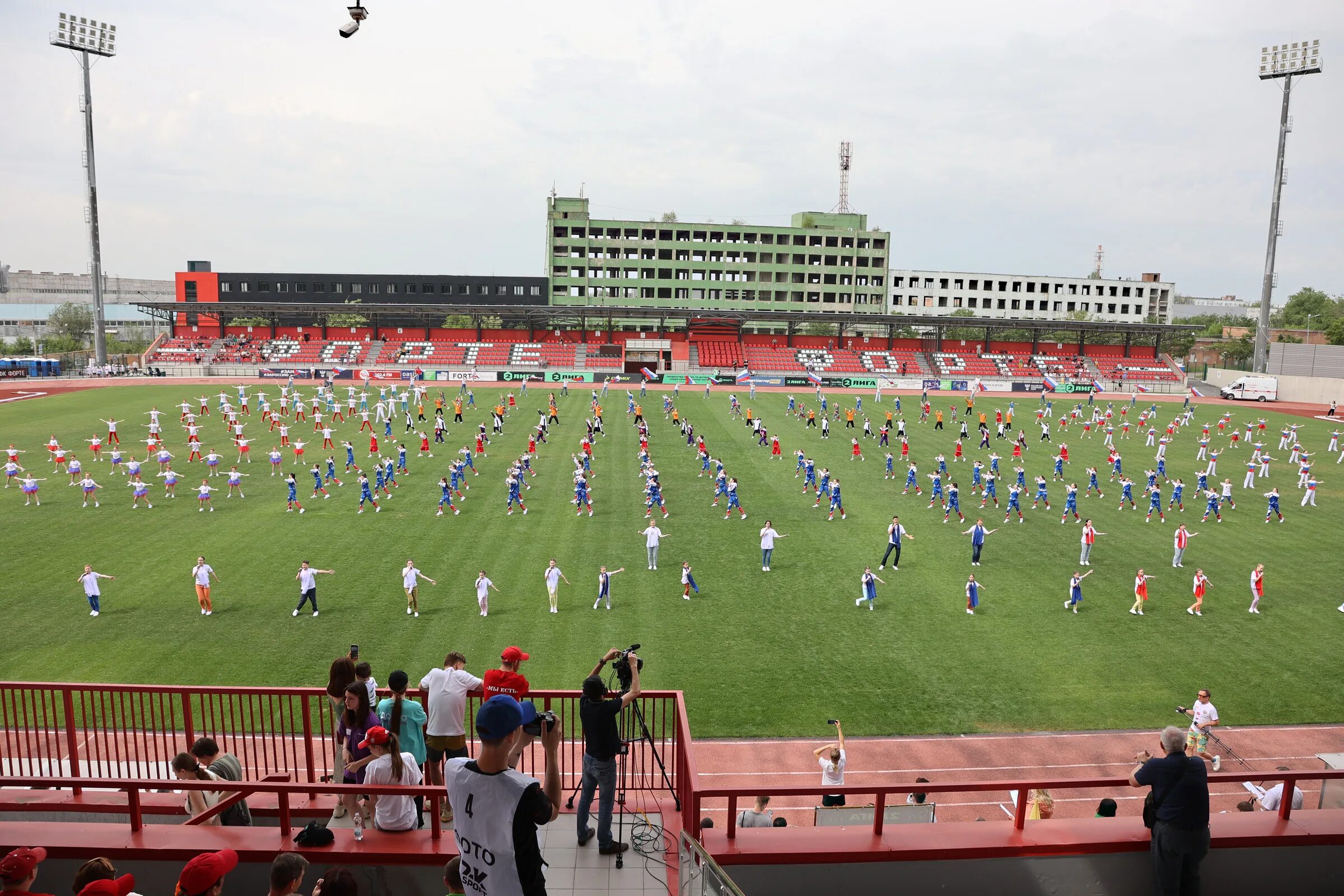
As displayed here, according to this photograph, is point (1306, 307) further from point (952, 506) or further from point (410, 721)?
point (410, 721)

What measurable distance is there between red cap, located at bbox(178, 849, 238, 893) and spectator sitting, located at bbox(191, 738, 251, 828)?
2.15 m

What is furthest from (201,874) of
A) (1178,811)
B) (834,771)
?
(834,771)

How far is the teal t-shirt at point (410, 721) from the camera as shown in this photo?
22.8 feet

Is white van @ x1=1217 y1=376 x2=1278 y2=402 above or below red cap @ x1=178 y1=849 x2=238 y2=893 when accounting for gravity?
above

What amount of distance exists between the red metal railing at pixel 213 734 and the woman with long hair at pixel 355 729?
1.16ft

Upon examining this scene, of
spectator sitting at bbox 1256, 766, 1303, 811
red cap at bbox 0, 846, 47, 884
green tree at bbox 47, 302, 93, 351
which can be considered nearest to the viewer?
red cap at bbox 0, 846, 47, 884

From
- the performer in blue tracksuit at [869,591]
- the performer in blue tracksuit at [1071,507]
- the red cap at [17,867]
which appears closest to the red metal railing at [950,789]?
the red cap at [17,867]

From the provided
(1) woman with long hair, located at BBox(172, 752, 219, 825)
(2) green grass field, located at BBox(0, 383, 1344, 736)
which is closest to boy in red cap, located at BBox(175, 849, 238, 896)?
(1) woman with long hair, located at BBox(172, 752, 219, 825)

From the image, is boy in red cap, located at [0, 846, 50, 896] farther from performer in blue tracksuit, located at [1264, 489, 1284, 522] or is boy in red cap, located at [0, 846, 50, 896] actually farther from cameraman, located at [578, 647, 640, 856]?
performer in blue tracksuit, located at [1264, 489, 1284, 522]

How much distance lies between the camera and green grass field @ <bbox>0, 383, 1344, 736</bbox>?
43.8 feet

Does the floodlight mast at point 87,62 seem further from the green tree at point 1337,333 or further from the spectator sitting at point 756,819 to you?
the green tree at point 1337,333

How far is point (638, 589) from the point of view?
17922mm

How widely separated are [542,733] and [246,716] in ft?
30.1

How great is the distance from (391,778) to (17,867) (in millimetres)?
2277
